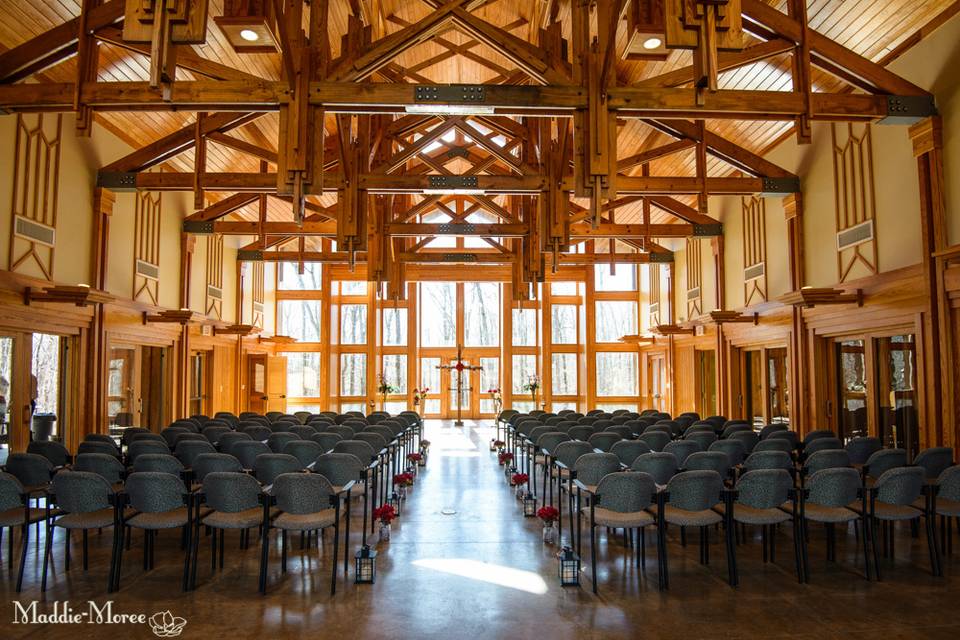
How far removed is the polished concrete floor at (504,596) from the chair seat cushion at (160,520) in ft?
1.56

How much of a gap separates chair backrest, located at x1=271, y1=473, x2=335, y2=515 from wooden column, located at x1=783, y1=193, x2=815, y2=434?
942cm

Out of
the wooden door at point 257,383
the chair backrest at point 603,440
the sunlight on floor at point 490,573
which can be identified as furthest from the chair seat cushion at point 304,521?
the wooden door at point 257,383

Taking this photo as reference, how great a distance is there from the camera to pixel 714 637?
399 cm

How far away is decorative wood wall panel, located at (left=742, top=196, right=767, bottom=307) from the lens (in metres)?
13.0

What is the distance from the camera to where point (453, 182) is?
11.0m

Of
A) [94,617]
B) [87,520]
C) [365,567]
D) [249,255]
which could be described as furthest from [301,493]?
[249,255]

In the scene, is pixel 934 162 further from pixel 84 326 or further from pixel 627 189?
pixel 84 326

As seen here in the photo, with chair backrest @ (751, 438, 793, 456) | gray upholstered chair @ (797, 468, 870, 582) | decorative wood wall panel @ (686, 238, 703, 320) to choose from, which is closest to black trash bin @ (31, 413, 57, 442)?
chair backrest @ (751, 438, 793, 456)

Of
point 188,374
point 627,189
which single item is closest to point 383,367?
point 188,374

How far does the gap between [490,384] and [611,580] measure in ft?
56.4

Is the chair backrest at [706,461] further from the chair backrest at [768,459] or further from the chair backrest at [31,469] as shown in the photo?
the chair backrest at [31,469]

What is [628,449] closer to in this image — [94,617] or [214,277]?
[94,617]

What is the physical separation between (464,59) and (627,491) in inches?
479

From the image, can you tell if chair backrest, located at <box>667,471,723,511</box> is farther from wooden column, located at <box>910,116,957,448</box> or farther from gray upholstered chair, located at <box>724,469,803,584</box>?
wooden column, located at <box>910,116,957,448</box>
